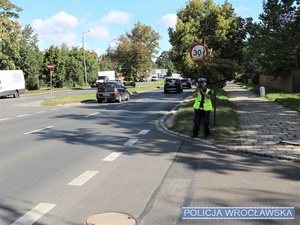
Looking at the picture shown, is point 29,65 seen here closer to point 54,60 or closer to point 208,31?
point 54,60

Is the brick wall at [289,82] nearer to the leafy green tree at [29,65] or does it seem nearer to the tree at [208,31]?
the tree at [208,31]

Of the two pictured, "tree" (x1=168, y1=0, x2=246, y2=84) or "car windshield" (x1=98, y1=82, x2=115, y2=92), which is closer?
"tree" (x1=168, y1=0, x2=246, y2=84)

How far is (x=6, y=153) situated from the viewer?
8344mm

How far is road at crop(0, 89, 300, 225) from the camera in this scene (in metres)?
4.68

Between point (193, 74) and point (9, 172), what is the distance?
11.1 m

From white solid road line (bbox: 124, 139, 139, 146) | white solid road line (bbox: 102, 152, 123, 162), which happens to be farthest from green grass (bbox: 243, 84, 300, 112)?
white solid road line (bbox: 102, 152, 123, 162)

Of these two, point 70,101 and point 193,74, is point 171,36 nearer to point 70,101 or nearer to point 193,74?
point 193,74

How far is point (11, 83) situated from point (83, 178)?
102 ft

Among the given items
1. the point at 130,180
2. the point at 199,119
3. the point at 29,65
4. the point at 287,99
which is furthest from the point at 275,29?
the point at 29,65

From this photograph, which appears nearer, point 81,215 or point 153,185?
point 81,215

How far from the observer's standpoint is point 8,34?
142 feet

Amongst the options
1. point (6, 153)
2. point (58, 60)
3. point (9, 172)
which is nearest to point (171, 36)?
point (6, 153)

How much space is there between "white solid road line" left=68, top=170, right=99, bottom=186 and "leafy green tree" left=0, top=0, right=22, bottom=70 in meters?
39.0

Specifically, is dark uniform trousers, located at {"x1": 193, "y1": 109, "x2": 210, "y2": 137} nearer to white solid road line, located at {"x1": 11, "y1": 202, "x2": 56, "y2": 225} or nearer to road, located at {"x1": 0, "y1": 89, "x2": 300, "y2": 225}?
road, located at {"x1": 0, "y1": 89, "x2": 300, "y2": 225}
